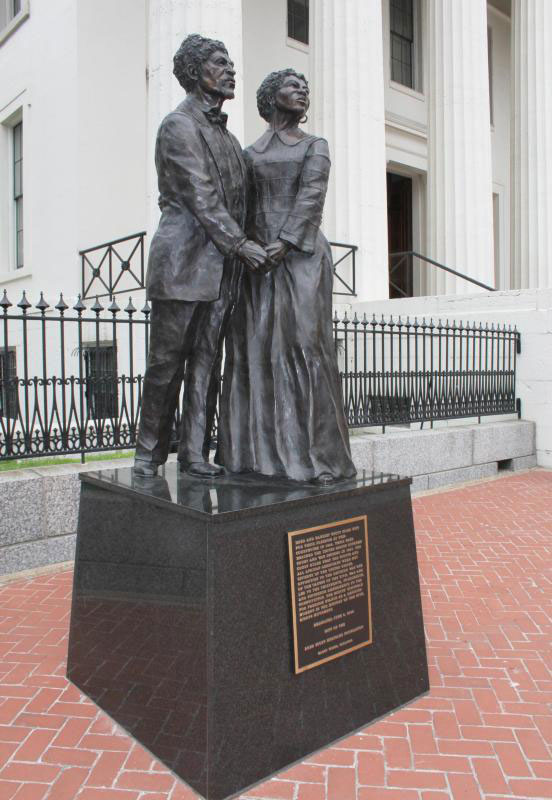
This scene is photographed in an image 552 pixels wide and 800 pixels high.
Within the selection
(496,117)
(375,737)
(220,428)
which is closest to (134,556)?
(220,428)

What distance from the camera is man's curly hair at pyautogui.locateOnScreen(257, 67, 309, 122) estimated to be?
11.5 ft

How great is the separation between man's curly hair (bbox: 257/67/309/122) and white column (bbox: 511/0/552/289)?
43.8 ft

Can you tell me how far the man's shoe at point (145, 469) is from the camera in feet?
12.1

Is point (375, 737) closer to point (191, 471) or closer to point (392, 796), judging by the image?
point (392, 796)

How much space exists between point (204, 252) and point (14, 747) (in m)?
2.40

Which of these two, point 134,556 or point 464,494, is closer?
point 134,556

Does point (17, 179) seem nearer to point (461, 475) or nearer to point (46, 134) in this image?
point (46, 134)

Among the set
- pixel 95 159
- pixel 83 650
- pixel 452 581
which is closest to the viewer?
pixel 83 650

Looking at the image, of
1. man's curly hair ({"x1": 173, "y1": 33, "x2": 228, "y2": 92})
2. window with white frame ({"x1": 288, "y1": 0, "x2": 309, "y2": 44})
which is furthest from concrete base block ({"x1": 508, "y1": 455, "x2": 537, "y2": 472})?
window with white frame ({"x1": 288, "y1": 0, "x2": 309, "y2": 44})

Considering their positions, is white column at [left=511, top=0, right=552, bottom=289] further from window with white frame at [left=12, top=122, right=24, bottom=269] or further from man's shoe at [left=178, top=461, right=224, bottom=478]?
man's shoe at [left=178, top=461, right=224, bottom=478]

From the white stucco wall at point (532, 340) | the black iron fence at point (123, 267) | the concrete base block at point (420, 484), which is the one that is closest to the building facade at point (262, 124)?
the black iron fence at point (123, 267)

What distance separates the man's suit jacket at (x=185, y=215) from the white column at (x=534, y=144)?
1368cm

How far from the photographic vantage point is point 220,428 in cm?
380

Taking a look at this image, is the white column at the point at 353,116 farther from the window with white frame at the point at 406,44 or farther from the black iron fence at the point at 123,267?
the window with white frame at the point at 406,44
